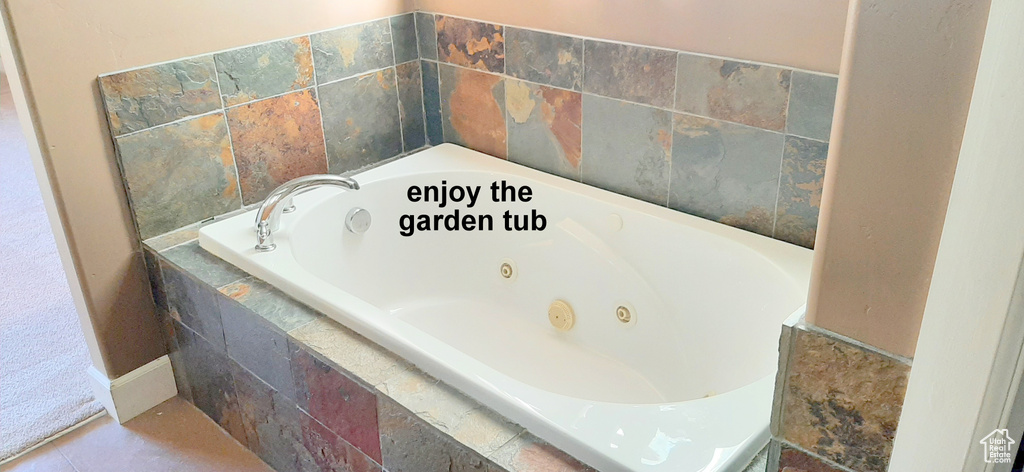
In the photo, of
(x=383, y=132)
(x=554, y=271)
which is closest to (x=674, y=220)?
(x=554, y=271)

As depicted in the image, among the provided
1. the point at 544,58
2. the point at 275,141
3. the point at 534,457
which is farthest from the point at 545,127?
the point at 534,457

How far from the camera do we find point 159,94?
1932 mm

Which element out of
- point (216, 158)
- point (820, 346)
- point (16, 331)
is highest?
point (820, 346)

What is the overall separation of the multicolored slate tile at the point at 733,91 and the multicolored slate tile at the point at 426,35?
87 cm

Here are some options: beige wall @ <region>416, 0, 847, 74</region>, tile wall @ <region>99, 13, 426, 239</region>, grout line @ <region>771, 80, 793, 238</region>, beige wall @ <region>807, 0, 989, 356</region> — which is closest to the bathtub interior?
grout line @ <region>771, 80, 793, 238</region>

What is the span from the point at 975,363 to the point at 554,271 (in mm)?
1534

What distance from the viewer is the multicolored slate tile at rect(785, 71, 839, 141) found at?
164 cm

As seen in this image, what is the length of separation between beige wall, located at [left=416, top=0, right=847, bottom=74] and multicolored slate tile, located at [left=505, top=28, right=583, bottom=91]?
0.09 feet

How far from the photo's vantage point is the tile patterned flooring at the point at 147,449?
194cm

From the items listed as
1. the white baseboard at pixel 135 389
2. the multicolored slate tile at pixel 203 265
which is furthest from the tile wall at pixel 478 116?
the white baseboard at pixel 135 389

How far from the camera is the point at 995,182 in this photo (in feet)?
2.10

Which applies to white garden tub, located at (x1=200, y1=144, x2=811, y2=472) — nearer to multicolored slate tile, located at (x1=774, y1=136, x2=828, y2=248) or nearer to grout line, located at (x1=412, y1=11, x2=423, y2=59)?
multicolored slate tile, located at (x1=774, y1=136, x2=828, y2=248)

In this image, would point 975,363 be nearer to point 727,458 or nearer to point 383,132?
point 727,458

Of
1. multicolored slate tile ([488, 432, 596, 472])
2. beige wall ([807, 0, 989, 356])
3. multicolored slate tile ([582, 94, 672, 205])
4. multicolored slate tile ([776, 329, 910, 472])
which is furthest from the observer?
multicolored slate tile ([582, 94, 672, 205])
